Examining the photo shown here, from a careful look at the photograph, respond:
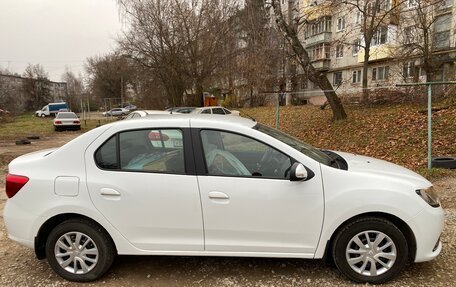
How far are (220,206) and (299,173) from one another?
30.4 inches

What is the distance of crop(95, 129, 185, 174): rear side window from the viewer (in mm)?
3150

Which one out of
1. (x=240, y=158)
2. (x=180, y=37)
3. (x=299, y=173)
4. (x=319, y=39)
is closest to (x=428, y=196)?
(x=299, y=173)

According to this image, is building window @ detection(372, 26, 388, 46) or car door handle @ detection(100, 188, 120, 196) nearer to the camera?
car door handle @ detection(100, 188, 120, 196)

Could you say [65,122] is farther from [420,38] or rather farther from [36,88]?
[36,88]

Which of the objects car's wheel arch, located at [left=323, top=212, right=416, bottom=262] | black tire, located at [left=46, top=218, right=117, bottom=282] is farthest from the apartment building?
black tire, located at [left=46, top=218, right=117, bottom=282]

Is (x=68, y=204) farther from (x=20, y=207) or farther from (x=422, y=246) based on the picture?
(x=422, y=246)

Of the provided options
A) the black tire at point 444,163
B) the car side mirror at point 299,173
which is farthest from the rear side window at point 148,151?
the black tire at point 444,163

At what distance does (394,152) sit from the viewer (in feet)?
28.7

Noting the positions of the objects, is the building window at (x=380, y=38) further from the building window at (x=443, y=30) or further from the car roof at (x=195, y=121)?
the car roof at (x=195, y=121)

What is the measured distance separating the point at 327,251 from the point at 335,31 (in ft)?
115

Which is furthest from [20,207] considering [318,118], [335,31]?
[335,31]

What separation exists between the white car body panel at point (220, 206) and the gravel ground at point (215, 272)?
1.03 feet

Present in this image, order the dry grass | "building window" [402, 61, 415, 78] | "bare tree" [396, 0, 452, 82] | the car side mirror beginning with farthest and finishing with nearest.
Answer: the dry grass
"building window" [402, 61, 415, 78]
"bare tree" [396, 0, 452, 82]
the car side mirror

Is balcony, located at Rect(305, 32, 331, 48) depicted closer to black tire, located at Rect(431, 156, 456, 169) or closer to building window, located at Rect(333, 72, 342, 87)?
building window, located at Rect(333, 72, 342, 87)
